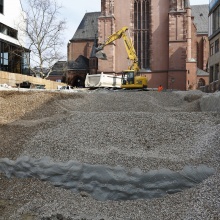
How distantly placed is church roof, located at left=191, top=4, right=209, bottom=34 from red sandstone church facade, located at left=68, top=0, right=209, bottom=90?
1668 centimetres

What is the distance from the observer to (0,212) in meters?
5.29

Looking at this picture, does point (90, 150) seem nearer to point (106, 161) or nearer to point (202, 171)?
point (106, 161)

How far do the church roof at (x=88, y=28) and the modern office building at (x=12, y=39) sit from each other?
24456 millimetres

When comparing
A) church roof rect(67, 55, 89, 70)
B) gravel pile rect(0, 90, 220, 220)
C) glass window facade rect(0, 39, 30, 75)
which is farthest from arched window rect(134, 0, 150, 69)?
gravel pile rect(0, 90, 220, 220)

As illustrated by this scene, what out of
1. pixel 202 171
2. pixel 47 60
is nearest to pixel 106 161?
pixel 202 171

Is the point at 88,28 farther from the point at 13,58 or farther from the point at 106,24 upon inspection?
the point at 13,58

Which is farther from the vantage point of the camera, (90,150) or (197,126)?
(197,126)

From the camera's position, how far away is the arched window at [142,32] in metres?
41.9

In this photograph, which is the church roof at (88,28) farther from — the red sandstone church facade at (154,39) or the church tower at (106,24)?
the red sandstone church facade at (154,39)

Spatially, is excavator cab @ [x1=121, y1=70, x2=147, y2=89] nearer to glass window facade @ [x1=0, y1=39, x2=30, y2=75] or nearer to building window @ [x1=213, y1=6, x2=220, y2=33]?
building window @ [x1=213, y1=6, x2=220, y2=33]

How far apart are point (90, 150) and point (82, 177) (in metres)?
1.04

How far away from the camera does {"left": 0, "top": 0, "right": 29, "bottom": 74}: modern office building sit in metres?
30.8

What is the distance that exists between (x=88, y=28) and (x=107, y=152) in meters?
56.8

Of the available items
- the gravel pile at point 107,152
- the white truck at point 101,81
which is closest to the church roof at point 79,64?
the white truck at point 101,81
